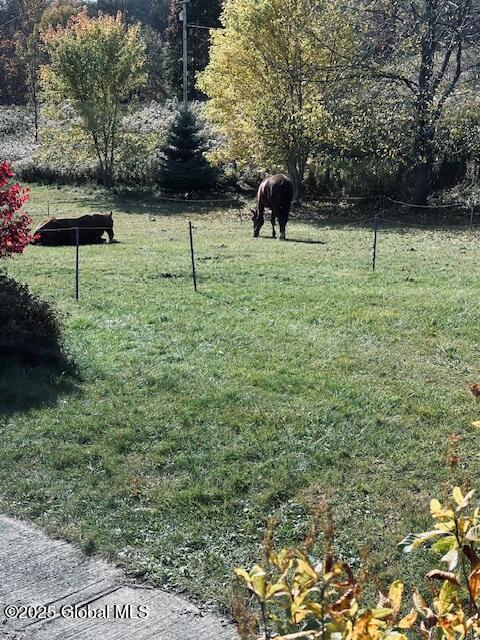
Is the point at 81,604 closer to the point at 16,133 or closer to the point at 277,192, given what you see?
the point at 277,192

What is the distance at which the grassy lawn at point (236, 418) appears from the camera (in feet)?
14.9

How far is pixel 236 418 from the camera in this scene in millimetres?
6148

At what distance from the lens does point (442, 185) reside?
28.1 meters

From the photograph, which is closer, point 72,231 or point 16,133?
point 72,231

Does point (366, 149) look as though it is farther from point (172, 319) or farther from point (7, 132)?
point (7, 132)

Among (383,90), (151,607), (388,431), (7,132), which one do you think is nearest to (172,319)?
(388,431)

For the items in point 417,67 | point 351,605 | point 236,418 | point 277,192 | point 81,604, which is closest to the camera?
point 351,605

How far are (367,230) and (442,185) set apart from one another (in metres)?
8.40

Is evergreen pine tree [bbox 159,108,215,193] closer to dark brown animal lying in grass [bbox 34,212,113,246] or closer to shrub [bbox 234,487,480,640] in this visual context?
dark brown animal lying in grass [bbox 34,212,113,246]

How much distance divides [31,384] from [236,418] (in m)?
2.23

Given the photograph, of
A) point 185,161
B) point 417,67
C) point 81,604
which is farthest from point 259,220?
point 81,604

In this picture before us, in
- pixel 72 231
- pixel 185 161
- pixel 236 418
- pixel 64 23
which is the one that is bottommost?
pixel 236 418

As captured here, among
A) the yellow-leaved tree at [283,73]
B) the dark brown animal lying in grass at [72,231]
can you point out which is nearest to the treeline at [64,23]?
the yellow-leaved tree at [283,73]

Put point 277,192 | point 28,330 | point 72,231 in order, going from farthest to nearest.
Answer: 1. point 277,192
2. point 72,231
3. point 28,330
